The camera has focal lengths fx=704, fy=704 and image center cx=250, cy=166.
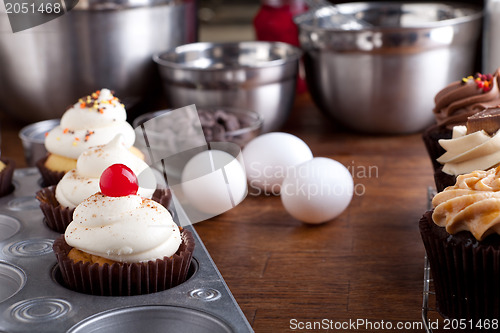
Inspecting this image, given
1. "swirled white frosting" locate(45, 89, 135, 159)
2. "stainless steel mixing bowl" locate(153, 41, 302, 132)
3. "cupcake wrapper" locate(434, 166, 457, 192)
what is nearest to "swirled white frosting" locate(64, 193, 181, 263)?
"swirled white frosting" locate(45, 89, 135, 159)

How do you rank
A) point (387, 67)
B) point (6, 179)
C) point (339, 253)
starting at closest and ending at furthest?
point (339, 253), point (6, 179), point (387, 67)

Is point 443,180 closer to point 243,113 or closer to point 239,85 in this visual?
point 243,113

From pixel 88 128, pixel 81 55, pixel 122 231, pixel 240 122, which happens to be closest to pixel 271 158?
pixel 240 122

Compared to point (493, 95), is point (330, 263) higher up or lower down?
lower down

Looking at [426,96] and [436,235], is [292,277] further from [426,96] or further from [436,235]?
[426,96]

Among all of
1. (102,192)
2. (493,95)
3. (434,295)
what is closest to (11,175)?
(102,192)
